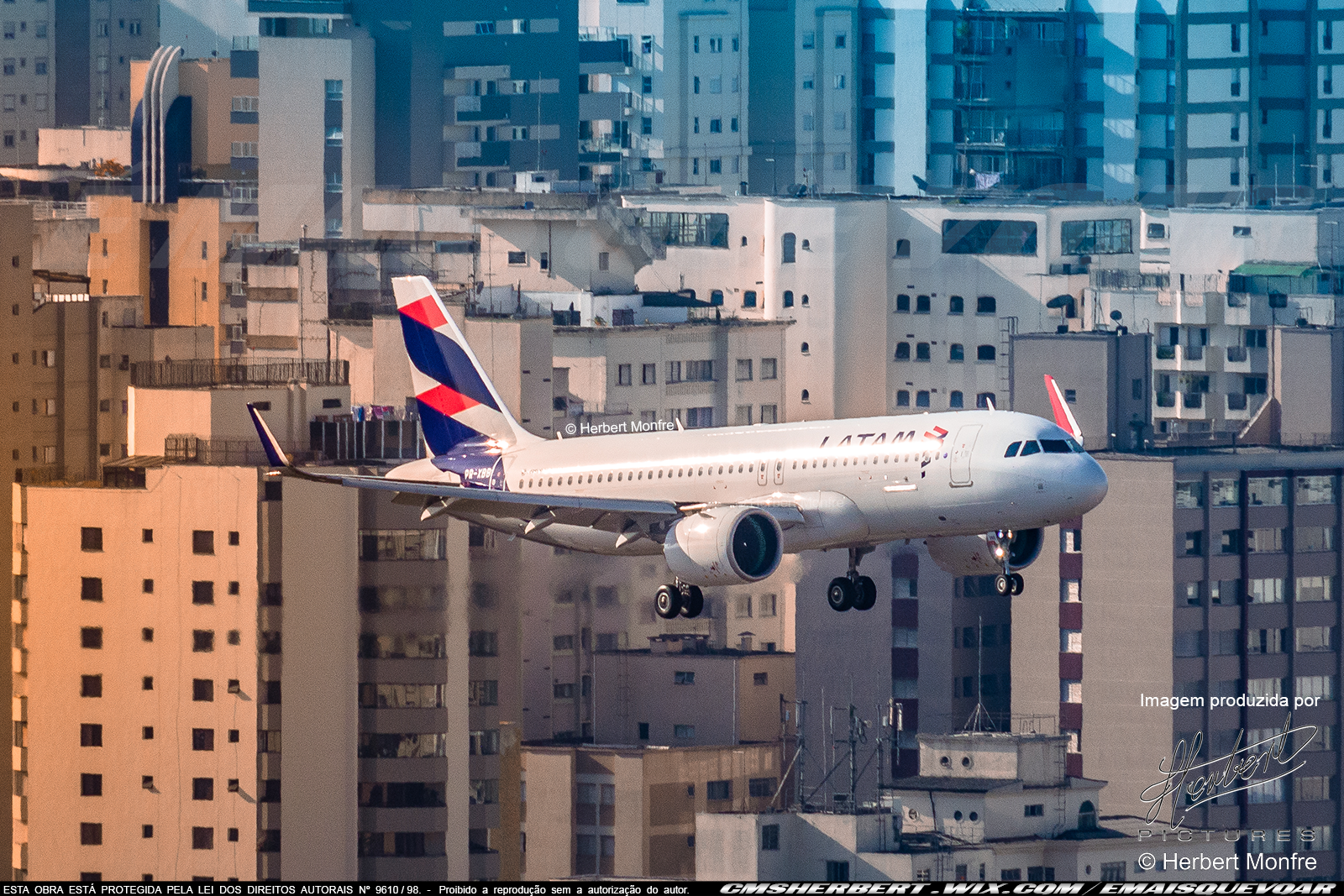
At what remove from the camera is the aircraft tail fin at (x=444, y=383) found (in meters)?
97.2

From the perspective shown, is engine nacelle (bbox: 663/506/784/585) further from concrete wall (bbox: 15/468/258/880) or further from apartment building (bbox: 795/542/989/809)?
apartment building (bbox: 795/542/989/809)

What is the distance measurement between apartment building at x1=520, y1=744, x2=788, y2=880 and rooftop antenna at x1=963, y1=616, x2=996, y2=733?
66.8 feet

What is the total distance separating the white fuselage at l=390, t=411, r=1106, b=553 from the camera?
75.6 meters

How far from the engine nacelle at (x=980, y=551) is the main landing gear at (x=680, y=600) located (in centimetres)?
683

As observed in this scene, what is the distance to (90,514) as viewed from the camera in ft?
443

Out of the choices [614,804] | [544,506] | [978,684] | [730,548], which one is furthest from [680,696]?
[730,548]

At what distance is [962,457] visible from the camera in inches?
2997

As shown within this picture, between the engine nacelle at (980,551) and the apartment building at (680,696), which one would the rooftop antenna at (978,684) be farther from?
the engine nacelle at (980,551)

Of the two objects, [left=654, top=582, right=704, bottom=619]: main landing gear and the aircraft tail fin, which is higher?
the aircraft tail fin

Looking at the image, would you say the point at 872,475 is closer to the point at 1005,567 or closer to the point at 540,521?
the point at 1005,567

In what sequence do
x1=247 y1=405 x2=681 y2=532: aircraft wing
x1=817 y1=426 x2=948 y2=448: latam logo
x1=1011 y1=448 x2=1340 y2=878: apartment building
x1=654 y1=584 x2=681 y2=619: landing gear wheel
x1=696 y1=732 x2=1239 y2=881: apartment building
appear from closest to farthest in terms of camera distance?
x1=817 y1=426 x2=948 y2=448: latam logo < x1=654 y1=584 x2=681 y2=619: landing gear wheel < x1=247 y1=405 x2=681 y2=532: aircraft wing < x1=696 y1=732 x2=1239 y2=881: apartment building < x1=1011 y1=448 x2=1340 y2=878: apartment building

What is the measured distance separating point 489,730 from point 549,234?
6533cm

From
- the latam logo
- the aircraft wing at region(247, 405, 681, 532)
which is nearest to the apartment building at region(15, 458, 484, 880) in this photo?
the aircraft wing at region(247, 405, 681, 532)

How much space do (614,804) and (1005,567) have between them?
77.9 metres
